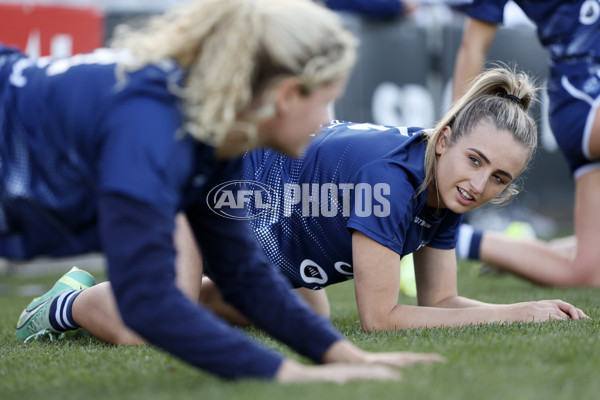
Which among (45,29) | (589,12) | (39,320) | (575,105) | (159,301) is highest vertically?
(589,12)

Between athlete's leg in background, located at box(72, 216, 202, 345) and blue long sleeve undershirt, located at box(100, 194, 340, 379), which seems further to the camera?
athlete's leg in background, located at box(72, 216, 202, 345)

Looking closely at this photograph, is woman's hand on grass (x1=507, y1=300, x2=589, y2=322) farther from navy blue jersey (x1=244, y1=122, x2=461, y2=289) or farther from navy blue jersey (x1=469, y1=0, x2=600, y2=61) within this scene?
navy blue jersey (x1=469, y1=0, x2=600, y2=61)

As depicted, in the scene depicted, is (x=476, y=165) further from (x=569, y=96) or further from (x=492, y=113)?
(x=569, y=96)

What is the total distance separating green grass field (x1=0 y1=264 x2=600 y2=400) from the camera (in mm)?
1598

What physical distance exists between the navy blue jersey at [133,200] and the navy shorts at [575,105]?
2.44m

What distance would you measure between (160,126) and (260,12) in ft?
1.02

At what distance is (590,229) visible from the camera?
4168mm

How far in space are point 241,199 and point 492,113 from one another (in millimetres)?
901

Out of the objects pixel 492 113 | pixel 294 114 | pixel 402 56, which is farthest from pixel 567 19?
pixel 402 56

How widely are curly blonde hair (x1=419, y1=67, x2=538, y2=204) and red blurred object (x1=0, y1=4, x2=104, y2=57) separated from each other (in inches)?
167

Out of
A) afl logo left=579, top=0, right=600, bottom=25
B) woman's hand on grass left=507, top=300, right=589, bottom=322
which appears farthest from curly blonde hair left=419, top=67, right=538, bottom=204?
afl logo left=579, top=0, right=600, bottom=25

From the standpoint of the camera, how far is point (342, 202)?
2.77 meters

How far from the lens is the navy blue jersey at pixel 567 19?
3855 millimetres

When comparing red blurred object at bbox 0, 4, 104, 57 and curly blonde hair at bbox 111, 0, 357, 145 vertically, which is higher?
curly blonde hair at bbox 111, 0, 357, 145
